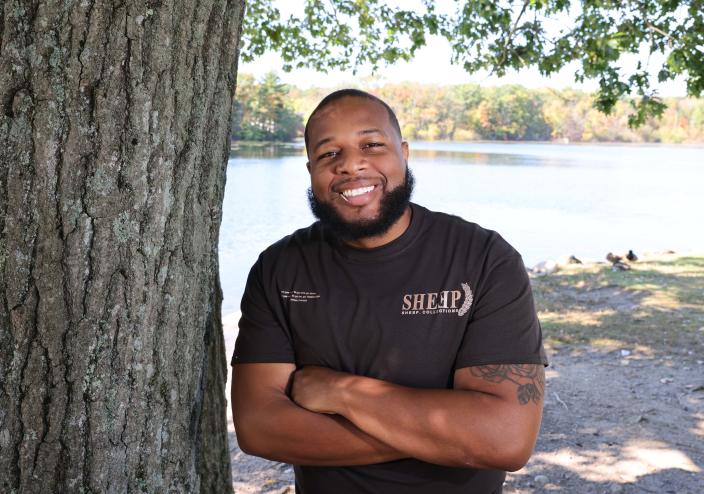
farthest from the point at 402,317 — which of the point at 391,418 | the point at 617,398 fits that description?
the point at 617,398

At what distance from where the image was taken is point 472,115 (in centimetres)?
6888

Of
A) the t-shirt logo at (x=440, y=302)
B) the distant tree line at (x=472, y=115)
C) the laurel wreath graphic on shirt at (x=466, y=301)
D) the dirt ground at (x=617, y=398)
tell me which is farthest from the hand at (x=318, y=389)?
the distant tree line at (x=472, y=115)

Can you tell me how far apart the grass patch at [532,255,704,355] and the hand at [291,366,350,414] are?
19.2ft

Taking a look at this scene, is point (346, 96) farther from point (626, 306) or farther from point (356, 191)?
point (626, 306)

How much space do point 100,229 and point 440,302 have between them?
3.36 feet

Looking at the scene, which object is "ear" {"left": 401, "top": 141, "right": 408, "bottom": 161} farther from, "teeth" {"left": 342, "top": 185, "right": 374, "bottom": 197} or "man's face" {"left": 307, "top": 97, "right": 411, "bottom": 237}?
"teeth" {"left": 342, "top": 185, "right": 374, "bottom": 197}

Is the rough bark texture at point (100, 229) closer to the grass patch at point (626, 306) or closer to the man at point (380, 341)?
the man at point (380, 341)

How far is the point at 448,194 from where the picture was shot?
30.2 metres

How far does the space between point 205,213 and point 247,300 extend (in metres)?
0.46

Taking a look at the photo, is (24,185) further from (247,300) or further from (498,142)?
(498,142)

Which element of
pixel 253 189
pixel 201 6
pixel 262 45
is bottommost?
pixel 253 189

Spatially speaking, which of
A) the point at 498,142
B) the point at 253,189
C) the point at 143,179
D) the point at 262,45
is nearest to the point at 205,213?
the point at 143,179

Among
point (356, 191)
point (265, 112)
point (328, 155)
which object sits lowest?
point (356, 191)

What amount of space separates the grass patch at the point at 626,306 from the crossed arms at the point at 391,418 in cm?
569
